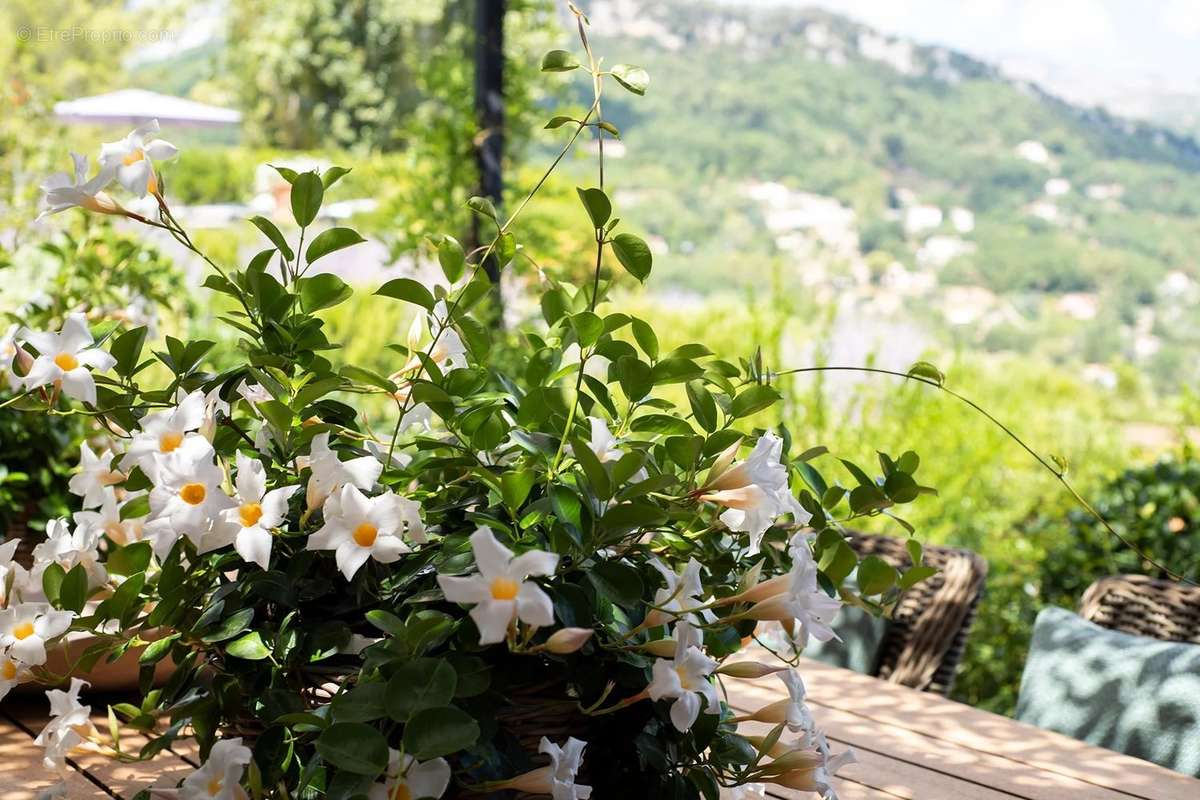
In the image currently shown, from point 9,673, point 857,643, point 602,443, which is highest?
point 602,443

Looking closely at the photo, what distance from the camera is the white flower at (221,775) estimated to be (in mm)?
746

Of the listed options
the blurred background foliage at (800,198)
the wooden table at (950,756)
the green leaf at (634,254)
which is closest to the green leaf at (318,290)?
the green leaf at (634,254)

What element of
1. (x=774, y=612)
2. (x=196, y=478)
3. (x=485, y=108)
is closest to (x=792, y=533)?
(x=774, y=612)

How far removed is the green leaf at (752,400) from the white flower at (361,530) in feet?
0.82

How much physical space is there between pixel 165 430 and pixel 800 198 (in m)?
6.62

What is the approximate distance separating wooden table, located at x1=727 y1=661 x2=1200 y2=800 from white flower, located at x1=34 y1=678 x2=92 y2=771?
0.69m

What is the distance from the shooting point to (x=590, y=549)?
73 centimetres

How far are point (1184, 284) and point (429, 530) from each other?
605cm

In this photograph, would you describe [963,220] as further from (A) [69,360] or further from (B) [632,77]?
(A) [69,360]

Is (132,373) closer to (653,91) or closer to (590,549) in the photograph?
(590,549)

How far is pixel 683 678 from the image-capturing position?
2.42 feet

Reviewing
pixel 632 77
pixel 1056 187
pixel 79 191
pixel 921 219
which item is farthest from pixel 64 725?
pixel 1056 187

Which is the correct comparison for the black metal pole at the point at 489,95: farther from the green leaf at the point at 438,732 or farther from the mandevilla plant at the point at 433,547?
the green leaf at the point at 438,732

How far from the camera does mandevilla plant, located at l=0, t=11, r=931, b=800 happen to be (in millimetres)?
739
